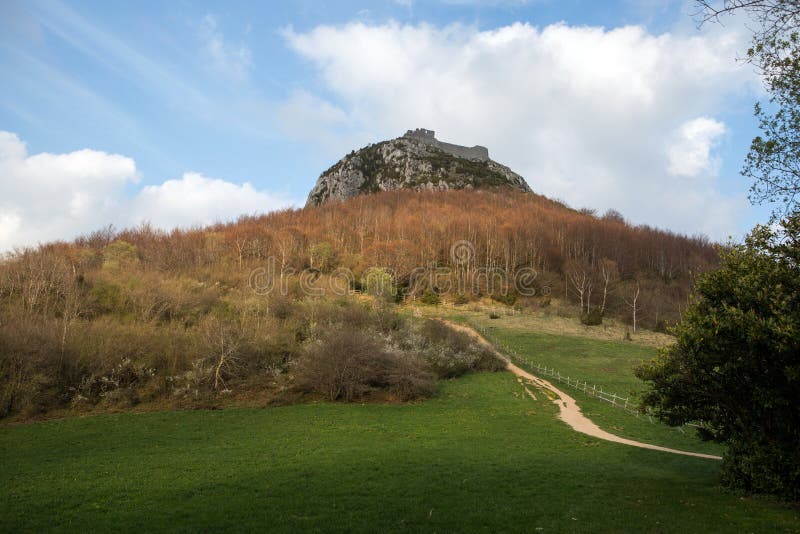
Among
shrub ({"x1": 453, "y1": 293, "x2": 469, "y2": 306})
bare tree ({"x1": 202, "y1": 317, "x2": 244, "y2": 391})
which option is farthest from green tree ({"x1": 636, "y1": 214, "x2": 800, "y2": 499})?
shrub ({"x1": 453, "y1": 293, "x2": 469, "y2": 306})

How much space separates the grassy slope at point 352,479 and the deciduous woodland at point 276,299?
6.02 meters

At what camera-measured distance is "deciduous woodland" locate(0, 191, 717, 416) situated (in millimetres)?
33344

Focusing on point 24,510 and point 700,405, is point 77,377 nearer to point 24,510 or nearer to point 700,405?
point 24,510

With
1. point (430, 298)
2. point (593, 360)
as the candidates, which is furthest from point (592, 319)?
point (430, 298)

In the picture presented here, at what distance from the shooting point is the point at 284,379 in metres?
37.6

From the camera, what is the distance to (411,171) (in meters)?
173

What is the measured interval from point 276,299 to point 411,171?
5093 inches

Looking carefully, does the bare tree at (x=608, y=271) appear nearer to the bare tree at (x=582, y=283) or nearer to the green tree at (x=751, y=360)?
the bare tree at (x=582, y=283)

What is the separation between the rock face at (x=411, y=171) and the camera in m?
167

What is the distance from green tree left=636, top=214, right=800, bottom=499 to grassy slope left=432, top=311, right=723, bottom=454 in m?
10.1

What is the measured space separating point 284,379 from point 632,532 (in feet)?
103

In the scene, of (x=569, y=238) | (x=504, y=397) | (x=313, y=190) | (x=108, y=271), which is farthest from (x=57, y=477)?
(x=313, y=190)

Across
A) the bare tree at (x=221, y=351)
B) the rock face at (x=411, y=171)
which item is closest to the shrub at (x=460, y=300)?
the bare tree at (x=221, y=351)

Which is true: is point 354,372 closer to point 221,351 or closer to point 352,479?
point 221,351
